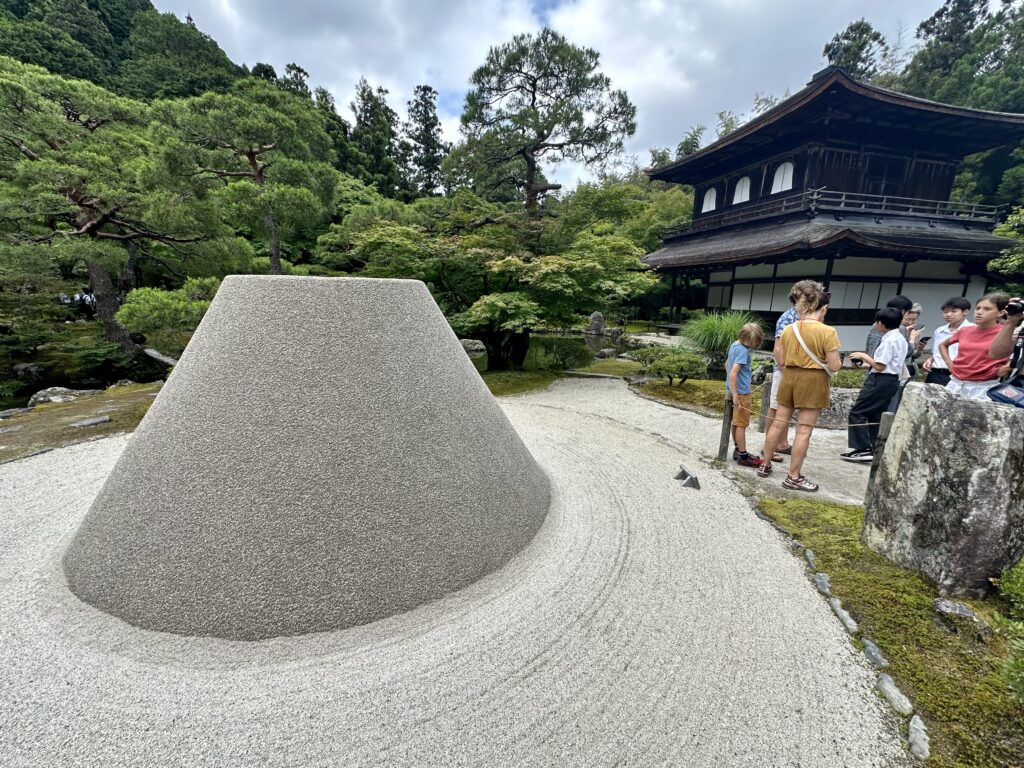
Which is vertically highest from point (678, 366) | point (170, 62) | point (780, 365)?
point (170, 62)

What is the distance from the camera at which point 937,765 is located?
1.59 meters

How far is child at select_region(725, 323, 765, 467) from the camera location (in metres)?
4.13

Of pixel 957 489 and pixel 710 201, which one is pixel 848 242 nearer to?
pixel 710 201

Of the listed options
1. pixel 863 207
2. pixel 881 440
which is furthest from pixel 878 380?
pixel 863 207

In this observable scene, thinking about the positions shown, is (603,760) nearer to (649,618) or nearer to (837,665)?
(649,618)

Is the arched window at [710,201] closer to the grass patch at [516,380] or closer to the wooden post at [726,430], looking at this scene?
the grass patch at [516,380]

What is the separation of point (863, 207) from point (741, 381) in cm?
1342

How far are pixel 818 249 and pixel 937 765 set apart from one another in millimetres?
12326

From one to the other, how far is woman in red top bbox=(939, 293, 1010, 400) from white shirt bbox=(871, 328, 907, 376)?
0.48 m

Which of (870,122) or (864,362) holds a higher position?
(870,122)

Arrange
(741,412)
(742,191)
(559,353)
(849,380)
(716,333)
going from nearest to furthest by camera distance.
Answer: (741,412)
(849,380)
(716,333)
(559,353)
(742,191)

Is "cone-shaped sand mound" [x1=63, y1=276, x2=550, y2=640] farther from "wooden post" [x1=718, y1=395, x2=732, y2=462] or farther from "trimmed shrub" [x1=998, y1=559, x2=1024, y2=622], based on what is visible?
"wooden post" [x1=718, y1=395, x2=732, y2=462]

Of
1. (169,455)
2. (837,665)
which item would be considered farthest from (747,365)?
(169,455)

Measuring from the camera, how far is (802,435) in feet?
12.4
